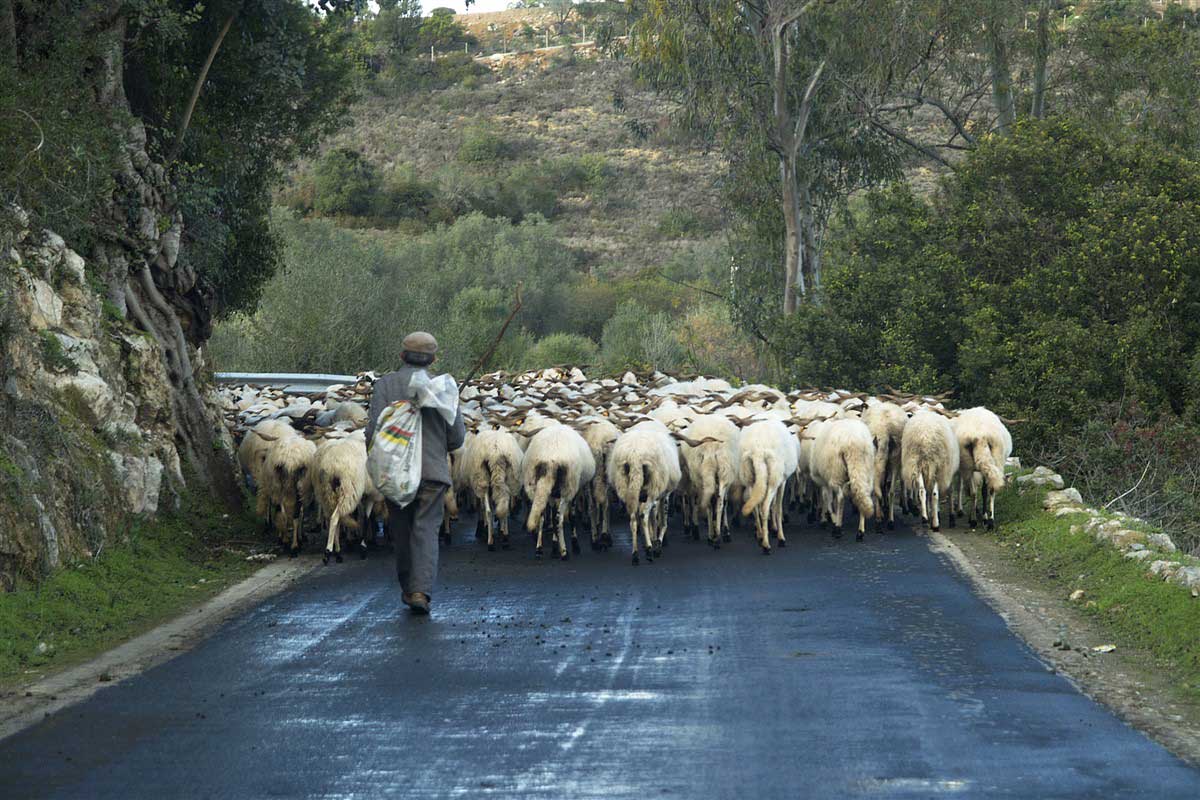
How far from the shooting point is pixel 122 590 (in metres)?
11.8

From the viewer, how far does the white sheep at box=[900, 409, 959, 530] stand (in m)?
15.6

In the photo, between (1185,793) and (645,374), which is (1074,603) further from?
(645,374)

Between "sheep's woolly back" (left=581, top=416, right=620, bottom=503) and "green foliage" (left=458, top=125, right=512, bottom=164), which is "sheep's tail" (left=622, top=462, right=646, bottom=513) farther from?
"green foliage" (left=458, top=125, right=512, bottom=164)

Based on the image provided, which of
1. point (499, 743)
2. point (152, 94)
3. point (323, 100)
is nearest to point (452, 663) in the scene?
point (499, 743)

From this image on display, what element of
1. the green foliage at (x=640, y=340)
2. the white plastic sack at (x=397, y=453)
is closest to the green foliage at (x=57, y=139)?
the white plastic sack at (x=397, y=453)

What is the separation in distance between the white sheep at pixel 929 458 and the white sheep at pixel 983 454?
17 centimetres

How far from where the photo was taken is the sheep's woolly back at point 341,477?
1416 cm

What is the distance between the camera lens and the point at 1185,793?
19.8ft

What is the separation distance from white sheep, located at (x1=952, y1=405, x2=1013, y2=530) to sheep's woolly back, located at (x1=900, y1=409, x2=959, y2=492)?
0.16m

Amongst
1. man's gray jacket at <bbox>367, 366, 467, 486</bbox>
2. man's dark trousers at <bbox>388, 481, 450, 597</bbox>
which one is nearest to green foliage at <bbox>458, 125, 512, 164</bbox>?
man's gray jacket at <bbox>367, 366, 467, 486</bbox>

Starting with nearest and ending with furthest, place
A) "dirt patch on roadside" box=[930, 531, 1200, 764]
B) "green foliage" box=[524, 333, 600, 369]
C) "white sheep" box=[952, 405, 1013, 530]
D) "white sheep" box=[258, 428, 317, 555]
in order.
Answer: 1. "dirt patch on roadside" box=[930, 531, 1200, 764]
2. "white sheep" box=[258, 428, 317, 555]
3. "white sheep" box=[952, 405, 1013, 530]
4. "green foliage" box=[524, 333, 600, 369]

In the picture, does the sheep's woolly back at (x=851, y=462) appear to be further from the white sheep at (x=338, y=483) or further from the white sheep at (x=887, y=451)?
the white sheep at (x=338, y=483)

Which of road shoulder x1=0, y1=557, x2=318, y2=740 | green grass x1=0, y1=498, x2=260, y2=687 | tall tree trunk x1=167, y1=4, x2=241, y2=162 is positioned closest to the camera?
road shoulder x1=0, y1=557, x2=318, y2=740

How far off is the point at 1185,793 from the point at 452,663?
440 centimetres
